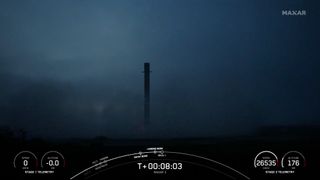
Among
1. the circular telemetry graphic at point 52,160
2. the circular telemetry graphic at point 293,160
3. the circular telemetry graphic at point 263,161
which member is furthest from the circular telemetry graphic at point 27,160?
the circular telemetry graphic at point 293,160

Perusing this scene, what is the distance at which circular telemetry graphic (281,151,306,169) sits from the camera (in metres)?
1.97

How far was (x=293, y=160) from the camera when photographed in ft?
6.47

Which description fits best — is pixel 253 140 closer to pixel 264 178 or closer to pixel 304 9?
pixel 264 178

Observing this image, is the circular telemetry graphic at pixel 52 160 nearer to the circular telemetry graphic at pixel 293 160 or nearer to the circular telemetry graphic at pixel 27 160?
the circular telemetry graphic at pixel 27 160

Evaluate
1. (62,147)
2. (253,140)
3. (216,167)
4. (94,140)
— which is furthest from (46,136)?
(253,140)

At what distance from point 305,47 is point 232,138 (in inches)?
19.8

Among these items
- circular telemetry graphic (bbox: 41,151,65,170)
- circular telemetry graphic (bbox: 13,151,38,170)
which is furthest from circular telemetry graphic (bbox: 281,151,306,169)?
circular telemetry graphic (bbox: 13,151,38,170)

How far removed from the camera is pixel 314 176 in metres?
1.98

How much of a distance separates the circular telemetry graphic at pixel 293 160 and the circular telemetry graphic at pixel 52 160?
947 mm

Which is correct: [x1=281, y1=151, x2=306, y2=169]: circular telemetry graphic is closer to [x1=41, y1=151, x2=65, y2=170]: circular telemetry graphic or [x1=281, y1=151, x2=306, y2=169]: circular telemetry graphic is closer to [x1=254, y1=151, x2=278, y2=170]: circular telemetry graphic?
[x1=254, y1=151, x2=278, y2=170]: circular telemetry graphic

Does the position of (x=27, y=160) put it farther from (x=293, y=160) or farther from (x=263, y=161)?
(x=293, y=160)

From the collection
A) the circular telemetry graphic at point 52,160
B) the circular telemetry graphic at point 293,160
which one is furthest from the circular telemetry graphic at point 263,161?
the circular telemetry graphic at point 52,160

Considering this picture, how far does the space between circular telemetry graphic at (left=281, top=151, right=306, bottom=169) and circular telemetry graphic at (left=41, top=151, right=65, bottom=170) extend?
3.11 ft

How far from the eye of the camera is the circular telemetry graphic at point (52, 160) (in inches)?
79.0
